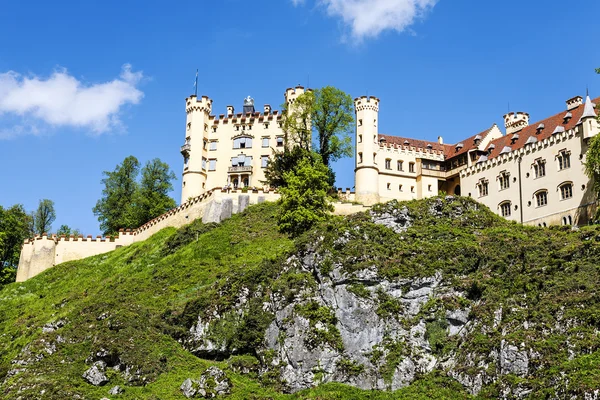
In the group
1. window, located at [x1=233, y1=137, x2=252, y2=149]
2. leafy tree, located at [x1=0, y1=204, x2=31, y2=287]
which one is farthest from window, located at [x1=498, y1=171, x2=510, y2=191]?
leafy tree, located at [x1=0, y1=204, x2=31, y2=287]

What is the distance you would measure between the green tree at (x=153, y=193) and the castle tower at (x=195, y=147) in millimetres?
6217

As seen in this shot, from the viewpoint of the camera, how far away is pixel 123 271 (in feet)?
216

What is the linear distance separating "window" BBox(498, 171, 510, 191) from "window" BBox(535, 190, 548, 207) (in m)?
4.13

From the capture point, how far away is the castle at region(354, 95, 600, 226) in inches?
2571

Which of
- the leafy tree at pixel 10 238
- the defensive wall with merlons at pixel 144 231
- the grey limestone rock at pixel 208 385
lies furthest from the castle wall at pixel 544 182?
the leafy tree at pixel 10 238

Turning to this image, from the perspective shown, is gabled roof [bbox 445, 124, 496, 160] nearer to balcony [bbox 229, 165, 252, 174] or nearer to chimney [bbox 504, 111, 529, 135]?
chimney [bbox 504, 111, 529, 135]

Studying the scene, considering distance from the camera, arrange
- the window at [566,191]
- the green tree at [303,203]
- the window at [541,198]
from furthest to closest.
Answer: the window at [541,198]
the window at [566,191]
the green tree at [303,203]

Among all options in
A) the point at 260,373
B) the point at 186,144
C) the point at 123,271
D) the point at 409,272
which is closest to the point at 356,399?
the point at 260,373

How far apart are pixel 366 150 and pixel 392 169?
3.59 m

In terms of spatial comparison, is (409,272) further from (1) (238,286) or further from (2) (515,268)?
(1) (238,286)

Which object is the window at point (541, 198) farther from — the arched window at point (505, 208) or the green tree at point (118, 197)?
the green tree at point (118, 197)

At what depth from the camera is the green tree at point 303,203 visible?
200 feet

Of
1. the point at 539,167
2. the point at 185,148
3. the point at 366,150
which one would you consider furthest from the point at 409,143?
the point at 185,148

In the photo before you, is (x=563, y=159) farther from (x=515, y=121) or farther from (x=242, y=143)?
(x=242, y=143)
